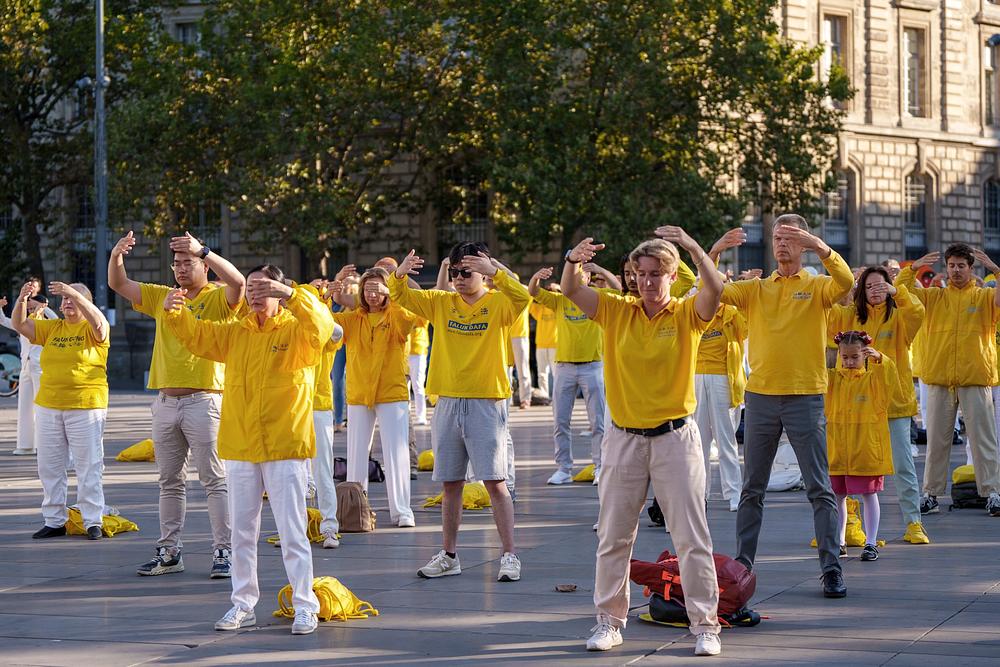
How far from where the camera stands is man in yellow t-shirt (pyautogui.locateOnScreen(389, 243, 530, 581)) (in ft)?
30.7

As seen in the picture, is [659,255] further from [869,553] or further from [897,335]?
[897,335]

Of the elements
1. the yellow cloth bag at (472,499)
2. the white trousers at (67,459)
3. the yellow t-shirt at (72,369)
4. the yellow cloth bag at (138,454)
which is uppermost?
the yellow t-shirt at (72,369)

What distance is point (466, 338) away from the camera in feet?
31.6

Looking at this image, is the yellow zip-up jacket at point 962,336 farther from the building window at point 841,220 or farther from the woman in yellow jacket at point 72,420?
the building window at point 841,220

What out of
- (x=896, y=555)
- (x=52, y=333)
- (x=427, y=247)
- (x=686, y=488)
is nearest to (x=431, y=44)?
(x=427, y=247)

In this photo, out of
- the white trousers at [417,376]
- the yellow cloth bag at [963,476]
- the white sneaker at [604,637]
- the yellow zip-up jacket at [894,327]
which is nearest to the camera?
the white sneaker at [604,637]

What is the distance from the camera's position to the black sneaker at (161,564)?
9.62m

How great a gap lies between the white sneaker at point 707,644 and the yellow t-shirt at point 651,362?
3.32 ft

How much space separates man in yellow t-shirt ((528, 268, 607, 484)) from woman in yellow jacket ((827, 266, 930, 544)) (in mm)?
3488

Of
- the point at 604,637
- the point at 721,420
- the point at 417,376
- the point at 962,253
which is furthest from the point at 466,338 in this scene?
the point at 417,376

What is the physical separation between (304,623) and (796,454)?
2.97m

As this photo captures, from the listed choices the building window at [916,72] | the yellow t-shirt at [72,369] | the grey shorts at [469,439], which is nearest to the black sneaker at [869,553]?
the grey shorts at [469,439]

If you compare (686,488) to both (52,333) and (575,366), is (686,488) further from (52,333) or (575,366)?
(575,366)

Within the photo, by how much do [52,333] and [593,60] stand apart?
979 inches
